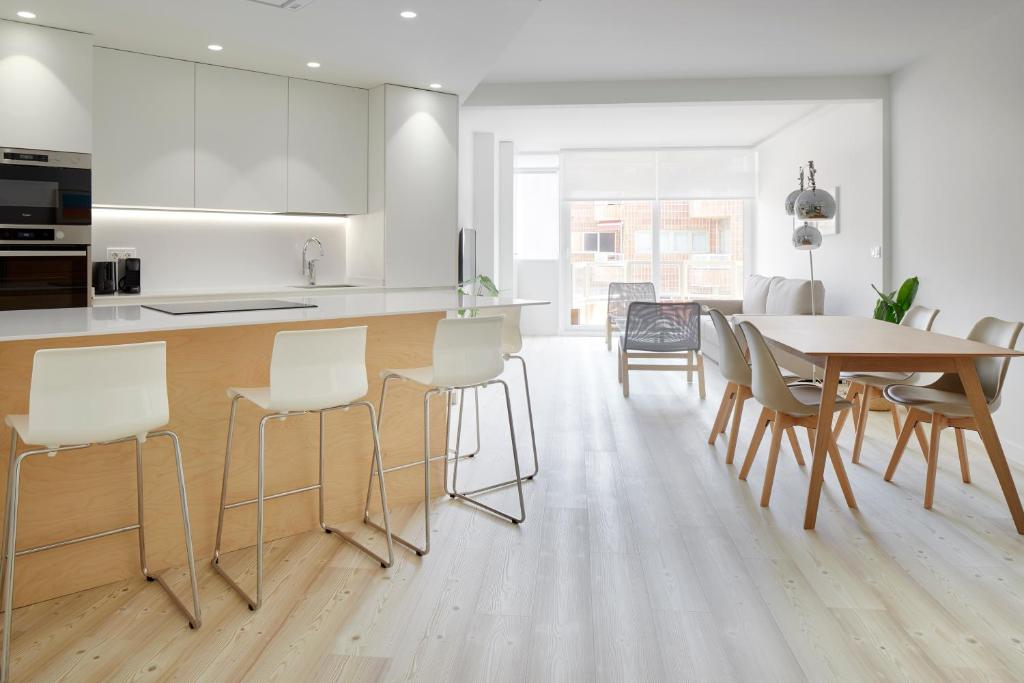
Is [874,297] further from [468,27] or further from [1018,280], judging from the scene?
[468,27]

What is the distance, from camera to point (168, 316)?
2.62 m

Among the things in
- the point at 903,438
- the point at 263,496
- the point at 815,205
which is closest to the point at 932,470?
the point at 903,438

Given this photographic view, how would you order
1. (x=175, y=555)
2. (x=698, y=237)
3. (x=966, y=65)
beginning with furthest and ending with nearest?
(x=698, y=237) < (x=966, y=65) < (x=175, y=555)

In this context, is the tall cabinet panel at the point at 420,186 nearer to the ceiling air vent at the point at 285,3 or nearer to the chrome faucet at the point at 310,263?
the chrome faucet at the point at 310,263

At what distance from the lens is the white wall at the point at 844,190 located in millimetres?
6250

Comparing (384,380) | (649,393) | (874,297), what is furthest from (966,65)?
(384,380)

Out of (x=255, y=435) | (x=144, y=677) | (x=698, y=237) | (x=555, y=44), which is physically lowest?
(x=144, y=677)

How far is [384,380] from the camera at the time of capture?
122 inches

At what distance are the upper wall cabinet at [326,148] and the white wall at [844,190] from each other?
4.12 m

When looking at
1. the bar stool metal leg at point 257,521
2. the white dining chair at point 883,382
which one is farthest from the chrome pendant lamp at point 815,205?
the bar stool metal leg at point 257,521

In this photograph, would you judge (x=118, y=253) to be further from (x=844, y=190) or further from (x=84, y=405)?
(x=844, y=190)

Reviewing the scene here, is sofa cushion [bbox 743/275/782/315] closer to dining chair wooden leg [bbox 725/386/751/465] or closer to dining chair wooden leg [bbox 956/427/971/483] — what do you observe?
dining chair wooden leg [bbox 725/386/751/465]

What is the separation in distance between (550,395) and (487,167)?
401 centimetres

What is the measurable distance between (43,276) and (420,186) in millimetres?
2438
